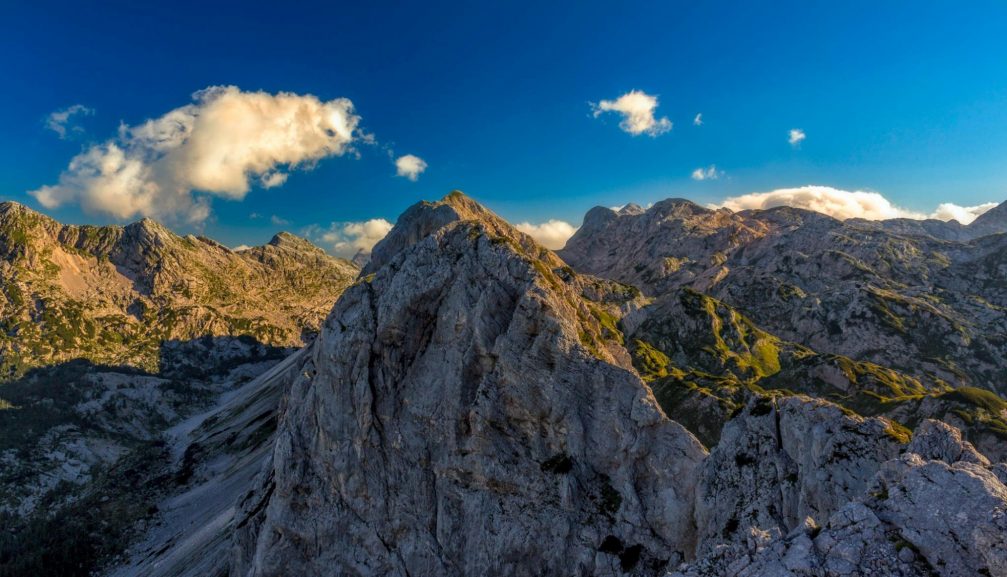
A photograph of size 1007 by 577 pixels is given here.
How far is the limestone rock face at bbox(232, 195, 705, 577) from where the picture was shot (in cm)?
4825

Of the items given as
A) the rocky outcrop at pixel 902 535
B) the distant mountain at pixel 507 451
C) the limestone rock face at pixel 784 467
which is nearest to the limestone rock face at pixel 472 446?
the distant mountain at pixel 507 451

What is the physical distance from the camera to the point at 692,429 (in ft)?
343

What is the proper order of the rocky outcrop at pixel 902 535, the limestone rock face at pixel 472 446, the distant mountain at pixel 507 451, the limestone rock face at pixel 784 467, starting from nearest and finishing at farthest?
the rocky outcrop at pixel 902 535 → the limestone rock face at pixel 784 467 → the distant mountain at pixel 507 451 → the limestone rock face at pixel 472 446

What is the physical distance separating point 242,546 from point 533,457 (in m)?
46.2

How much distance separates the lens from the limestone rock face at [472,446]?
158ft

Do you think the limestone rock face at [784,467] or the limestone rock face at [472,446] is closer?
the limestone rock face at [784,467]

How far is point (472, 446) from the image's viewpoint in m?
53.3

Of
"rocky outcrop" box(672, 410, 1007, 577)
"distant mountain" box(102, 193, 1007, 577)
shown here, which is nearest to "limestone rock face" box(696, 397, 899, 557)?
"distant mountain" box(102, 193, 1007, 577)

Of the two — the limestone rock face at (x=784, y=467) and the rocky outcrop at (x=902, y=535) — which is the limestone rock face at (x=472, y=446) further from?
the rocky outcrop at (x=902, y=535)

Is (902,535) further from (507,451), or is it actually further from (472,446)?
(472,446)

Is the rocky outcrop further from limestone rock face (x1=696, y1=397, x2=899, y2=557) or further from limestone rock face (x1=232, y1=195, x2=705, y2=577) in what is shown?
limestone rock face (x1=232, y1=195, x2=705, y2=577)

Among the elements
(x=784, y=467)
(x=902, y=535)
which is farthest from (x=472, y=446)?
(x=902, y=535)

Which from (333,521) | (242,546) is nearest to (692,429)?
(333,521)

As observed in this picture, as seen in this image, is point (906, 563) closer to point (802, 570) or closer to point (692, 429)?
point (802, 570)
